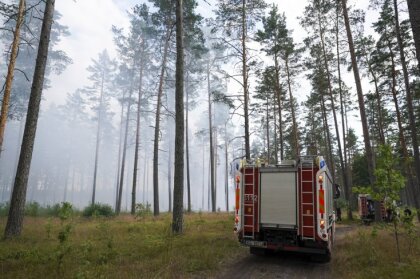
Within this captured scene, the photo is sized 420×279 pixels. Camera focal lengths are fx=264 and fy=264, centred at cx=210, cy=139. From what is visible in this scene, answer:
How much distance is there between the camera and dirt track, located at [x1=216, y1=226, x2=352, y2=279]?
678 centimetres

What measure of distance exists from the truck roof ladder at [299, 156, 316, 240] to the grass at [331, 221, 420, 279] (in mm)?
1203

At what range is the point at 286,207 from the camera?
313 inches

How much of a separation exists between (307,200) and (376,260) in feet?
8.31

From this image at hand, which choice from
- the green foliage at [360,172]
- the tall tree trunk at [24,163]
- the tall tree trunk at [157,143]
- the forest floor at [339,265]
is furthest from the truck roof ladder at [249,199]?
the green foliage at [360,172]

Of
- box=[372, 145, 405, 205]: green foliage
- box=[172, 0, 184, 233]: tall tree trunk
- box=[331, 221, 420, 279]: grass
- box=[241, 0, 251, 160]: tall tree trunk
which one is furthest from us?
box=[241, 0, 251, 160]: tall tree trunk

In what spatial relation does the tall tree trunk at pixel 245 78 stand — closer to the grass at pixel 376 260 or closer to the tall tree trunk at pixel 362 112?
the tall tree trunk at pixel 362 112

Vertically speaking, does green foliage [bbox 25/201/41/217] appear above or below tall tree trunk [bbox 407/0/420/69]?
below

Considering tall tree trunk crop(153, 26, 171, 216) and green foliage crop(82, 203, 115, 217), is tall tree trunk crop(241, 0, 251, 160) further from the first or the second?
green foliage crop(82, 203, 115, 217)

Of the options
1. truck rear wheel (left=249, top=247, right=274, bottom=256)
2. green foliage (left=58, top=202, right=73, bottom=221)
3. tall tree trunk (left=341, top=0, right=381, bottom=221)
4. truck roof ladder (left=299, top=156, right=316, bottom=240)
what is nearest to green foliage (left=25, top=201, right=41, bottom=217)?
green foliage (left=58, top=202, right=73, bottom=221)

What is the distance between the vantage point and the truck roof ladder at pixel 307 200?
7.50m

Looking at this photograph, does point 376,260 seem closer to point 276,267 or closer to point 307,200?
point 307,200

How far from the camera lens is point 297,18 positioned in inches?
888

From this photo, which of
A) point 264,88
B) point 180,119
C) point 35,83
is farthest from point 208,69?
point 35,83

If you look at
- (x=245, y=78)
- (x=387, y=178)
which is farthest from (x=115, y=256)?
(x=245, y=78)
